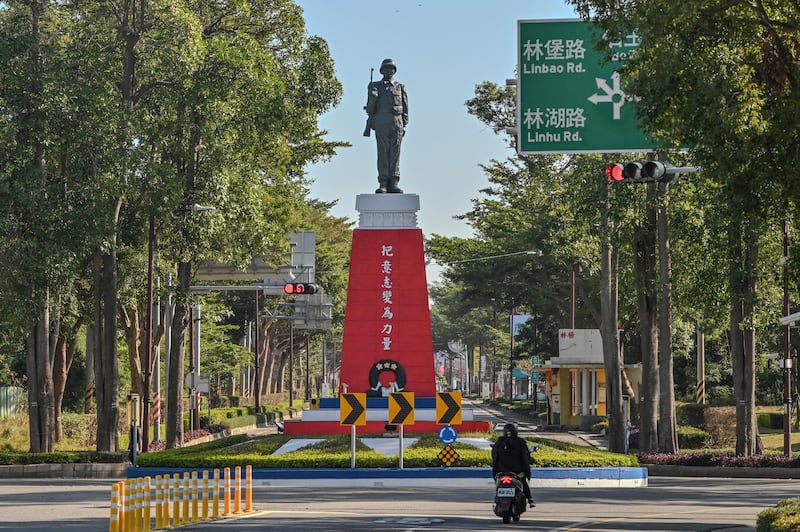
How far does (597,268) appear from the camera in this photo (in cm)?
4950

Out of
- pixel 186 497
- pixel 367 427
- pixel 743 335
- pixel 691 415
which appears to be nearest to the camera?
pixel 186 497

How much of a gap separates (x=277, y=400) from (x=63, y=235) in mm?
66885

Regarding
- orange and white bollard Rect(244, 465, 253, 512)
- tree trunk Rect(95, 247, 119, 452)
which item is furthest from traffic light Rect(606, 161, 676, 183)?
tree trunk Rect(95, 247, 119, 452)

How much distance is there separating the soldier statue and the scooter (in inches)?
795

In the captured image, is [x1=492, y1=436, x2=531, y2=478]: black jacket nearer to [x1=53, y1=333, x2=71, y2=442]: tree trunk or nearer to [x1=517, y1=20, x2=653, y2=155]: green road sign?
[x1=517, y1=20, x2=653, y2=155]: green road sign

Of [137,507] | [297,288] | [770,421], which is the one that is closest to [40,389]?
[297,288]

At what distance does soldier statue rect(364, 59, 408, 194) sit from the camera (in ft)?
132

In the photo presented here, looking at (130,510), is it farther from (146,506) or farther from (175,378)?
(175,378)

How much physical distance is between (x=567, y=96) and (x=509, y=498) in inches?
255

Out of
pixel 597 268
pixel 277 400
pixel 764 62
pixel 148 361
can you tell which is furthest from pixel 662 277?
pixel 277 400

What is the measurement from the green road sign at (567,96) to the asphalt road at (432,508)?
19.5 ft

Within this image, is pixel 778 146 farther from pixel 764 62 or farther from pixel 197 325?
pixel 197 325

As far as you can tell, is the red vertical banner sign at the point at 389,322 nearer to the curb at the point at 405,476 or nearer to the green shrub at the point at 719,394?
the curb at the point at 405,476

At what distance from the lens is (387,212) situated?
3894 centimetres
